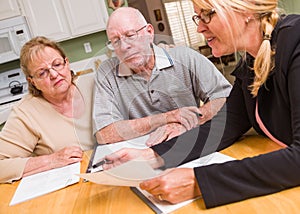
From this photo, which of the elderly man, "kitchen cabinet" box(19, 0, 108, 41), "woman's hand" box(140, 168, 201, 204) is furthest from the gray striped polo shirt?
"kitchen cabinet" box(19, 0, 108, 41)

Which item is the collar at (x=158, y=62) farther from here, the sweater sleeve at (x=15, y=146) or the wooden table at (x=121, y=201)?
the sweater sleeve at (x=15, y=146)

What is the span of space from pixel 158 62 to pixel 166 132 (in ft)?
0.78

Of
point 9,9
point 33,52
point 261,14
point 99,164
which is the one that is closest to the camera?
point 261,14

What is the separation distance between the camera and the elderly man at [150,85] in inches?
39.1

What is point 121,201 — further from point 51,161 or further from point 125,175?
point 51,161

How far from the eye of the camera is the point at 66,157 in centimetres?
123

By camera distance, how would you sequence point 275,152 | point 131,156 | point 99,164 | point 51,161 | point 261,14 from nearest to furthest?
point 275,152 → point 261,14 → point 131,156 → point 99,164 → point 51,161

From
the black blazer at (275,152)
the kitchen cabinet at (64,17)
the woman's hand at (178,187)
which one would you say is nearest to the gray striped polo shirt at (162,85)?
the black blazer at (275,152)

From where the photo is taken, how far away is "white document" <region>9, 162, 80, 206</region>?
1.01 meters

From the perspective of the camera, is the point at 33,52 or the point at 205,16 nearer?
the point at 205,16

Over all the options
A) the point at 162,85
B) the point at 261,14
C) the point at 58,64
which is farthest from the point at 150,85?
the point at 58,64

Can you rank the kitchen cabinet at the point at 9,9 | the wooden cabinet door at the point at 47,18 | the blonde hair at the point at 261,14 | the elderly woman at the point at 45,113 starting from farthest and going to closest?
1. the wooden cabinet door at the point at 47,18
2. the kitchen cabinet at the point at 9,9
3. the elderly woman at the point at 45,113
4. the blonde hair at the point at 261,14

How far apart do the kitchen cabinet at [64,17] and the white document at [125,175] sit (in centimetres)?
279

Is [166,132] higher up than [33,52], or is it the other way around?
[33,52]
